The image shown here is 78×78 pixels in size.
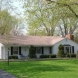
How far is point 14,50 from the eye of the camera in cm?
4225

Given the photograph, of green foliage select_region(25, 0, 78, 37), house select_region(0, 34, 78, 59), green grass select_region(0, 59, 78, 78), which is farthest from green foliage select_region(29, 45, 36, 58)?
green grass select_region(0, 59, 78, 78)

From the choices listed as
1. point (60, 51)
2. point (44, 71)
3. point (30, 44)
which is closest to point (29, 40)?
point (30, 44)

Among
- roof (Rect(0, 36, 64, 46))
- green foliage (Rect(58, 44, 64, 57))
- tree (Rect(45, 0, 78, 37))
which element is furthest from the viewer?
green foliage (Rect(58, 44, 64, 57))

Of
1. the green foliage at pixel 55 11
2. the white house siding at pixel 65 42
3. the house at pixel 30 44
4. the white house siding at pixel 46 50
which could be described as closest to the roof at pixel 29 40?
the house at pixel 30 44

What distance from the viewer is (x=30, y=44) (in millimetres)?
42750

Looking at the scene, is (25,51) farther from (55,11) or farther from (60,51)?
(55,11)

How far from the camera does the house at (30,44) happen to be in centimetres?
4137

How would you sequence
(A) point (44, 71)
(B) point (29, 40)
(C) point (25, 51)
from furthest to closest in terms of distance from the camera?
(B) point (29, 40) < (C) point (25, 51) < (A) point (44, 71)

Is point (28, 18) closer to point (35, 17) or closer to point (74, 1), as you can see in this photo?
point (35, 17)

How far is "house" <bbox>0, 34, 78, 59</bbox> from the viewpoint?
136 ft

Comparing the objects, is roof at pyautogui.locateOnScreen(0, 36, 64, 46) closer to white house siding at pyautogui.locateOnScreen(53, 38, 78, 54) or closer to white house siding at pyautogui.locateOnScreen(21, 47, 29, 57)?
white house siding at pyautogui.locateOnScreen(53, 38, 78, 54)

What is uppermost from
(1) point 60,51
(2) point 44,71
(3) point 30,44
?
(3) point 30,44

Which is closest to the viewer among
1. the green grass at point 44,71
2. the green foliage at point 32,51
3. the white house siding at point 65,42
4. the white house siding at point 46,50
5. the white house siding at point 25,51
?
the green grass at point 44,71

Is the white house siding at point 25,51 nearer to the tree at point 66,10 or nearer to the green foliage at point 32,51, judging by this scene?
the green foliage at point 32,51
